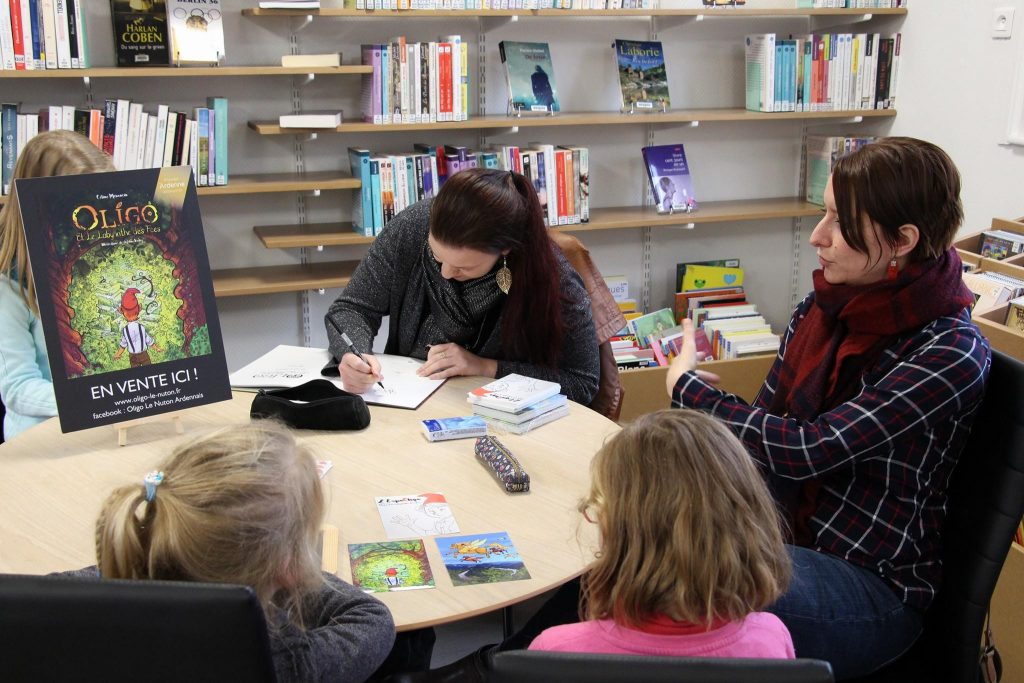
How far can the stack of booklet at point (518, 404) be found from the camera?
195 cm

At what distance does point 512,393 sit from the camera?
2000 mm

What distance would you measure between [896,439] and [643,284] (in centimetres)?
262

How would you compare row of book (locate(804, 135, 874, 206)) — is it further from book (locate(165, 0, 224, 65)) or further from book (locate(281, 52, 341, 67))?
book (locate(165, 0, 224, 65))

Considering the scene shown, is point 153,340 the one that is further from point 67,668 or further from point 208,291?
point 67,668

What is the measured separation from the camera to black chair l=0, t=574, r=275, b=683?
3.00 ft

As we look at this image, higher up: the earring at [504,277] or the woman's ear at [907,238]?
the woman's ear at [907,238]

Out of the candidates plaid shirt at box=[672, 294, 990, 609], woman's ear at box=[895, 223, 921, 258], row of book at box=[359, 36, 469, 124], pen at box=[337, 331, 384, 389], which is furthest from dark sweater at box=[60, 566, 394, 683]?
row of book at box=[359, 36, 469, 124]

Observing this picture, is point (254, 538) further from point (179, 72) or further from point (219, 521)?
point (179, 72)

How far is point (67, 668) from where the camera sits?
3.10 ft

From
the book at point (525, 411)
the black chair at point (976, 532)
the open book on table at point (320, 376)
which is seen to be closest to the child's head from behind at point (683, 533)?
the black chair at point (976, 532)

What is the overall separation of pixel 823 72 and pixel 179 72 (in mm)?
2374

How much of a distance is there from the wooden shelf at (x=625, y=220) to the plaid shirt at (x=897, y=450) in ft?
6.70

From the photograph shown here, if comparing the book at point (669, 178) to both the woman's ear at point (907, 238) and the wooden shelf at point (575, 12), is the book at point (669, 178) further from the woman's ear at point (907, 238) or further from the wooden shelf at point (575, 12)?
the woman's ear at point (907, 238)

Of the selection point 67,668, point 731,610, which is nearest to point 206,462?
point 67,668
